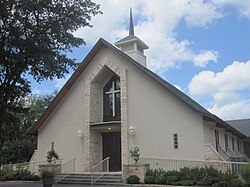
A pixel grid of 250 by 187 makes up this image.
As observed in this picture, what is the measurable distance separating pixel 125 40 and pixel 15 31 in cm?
1233

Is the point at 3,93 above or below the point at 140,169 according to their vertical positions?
above

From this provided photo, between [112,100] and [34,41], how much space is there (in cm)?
777

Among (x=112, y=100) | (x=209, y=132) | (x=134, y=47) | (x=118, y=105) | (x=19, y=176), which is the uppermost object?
(x=134, y=47)

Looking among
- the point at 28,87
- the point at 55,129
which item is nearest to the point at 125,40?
the point at 55,129

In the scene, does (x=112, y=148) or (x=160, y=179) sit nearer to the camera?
(x=160, y=179)

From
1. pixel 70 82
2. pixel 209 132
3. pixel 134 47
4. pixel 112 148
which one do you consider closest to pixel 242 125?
pixel 134 47

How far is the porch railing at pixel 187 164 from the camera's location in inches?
567

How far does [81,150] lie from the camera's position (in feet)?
66.2

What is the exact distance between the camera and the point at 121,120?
62.4 feet

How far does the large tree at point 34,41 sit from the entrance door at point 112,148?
5993 mm

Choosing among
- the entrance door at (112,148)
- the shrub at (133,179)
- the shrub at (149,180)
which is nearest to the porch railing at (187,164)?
the shrub at (149,180)

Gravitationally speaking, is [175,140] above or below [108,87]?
below

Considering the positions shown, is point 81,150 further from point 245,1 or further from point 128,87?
point 245,1

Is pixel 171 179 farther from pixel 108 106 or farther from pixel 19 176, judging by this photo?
pixel 19 176
